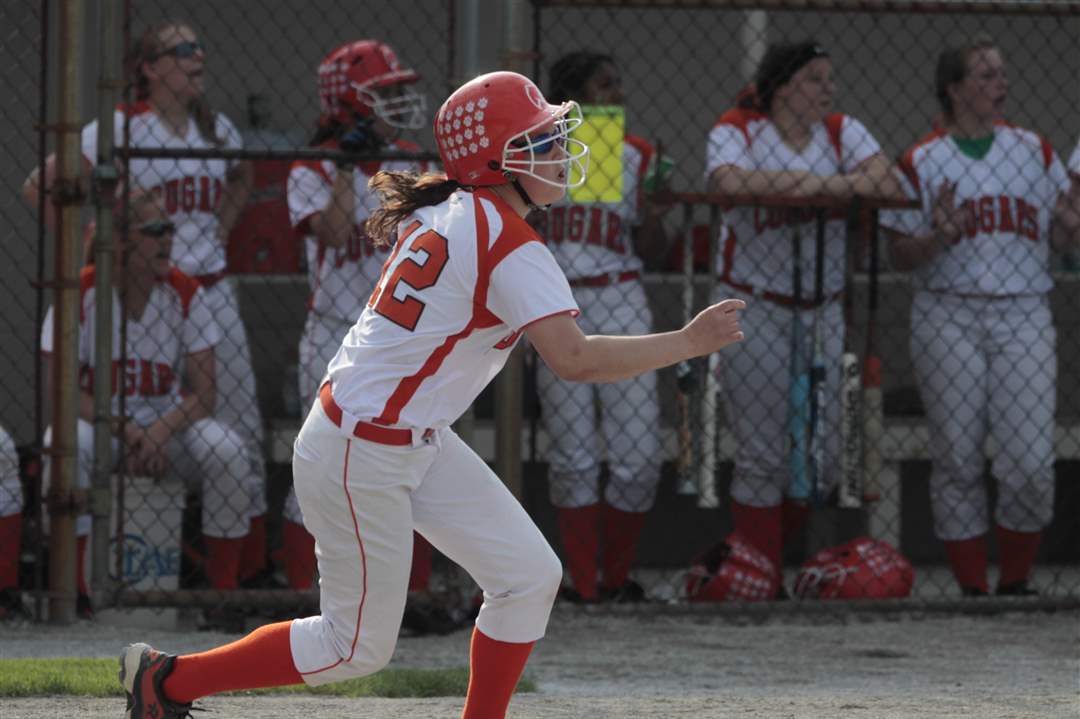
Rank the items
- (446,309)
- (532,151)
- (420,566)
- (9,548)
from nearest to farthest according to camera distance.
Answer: (446,309)
(532,151)
(9,548)
(420,566)

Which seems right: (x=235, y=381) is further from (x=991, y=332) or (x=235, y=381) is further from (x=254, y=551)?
(x=991, y=332)

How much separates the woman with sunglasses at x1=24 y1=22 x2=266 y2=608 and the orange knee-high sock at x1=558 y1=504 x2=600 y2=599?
1066 mm

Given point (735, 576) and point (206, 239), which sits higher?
point (206, 239)

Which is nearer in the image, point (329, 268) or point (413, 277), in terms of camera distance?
point (413, 277)

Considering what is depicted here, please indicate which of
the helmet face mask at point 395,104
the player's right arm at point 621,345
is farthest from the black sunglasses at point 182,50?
the player's right arm at point 621,345

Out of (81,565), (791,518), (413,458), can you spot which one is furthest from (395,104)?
(413,458)

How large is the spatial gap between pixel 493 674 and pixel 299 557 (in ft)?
7.88

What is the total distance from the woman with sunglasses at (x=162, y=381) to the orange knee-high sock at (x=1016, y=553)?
2.63 metres

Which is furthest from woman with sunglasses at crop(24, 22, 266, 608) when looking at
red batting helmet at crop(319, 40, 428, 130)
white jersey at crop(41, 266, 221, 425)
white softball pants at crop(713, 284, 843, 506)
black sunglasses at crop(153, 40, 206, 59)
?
white softball pants at crop(713, 284, 843, 506)

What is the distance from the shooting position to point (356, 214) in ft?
19.0

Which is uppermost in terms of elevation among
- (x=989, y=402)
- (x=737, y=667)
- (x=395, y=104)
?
(x=395, y=104)

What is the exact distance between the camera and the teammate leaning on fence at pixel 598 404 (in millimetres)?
6039

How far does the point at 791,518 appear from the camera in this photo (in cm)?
642

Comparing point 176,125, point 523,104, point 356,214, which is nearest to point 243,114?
point 176,125
